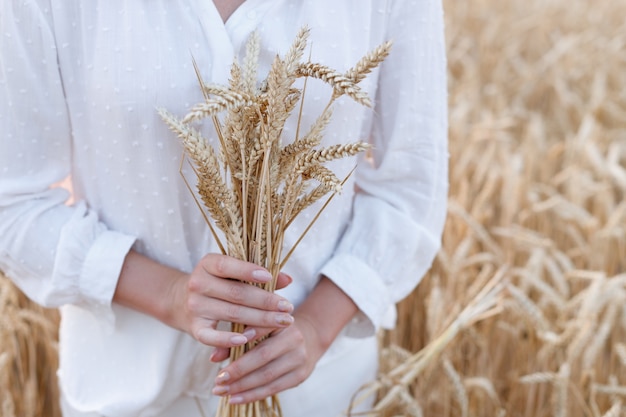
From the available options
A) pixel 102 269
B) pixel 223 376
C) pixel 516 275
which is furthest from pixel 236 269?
pixel 516 275

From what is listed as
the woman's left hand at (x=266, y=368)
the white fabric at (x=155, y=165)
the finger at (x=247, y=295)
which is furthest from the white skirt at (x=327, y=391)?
the finger at (x=247, y=295)

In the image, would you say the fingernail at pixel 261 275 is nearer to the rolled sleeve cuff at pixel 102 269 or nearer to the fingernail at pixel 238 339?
the fingernail at pixel 238 339

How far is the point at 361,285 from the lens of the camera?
1.09 meters

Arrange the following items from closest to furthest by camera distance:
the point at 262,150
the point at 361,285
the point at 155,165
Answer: the point at 262,150 < the point at 155,165 < the point at 361,285

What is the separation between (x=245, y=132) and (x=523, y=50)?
10.4ft

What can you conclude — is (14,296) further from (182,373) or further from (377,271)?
(377,271)

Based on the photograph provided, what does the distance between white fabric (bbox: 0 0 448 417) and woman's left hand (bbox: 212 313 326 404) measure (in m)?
0.16

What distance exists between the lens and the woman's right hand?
2.68 feet

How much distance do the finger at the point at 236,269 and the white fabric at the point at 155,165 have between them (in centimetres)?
18

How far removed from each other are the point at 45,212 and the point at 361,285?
44 cm

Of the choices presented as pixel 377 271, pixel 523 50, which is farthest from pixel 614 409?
pixel 523 50

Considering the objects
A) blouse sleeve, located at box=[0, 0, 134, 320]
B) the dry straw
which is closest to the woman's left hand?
the dry straw

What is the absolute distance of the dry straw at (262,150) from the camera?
0.71 meters

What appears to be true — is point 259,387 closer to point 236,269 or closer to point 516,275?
point 236,269
